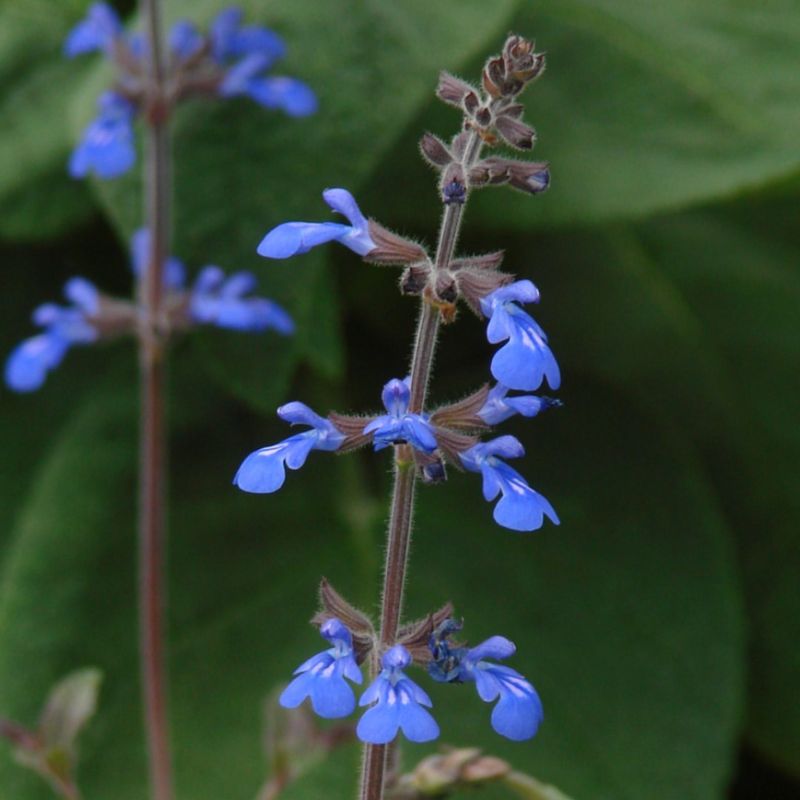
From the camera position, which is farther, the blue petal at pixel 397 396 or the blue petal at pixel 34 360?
the blue petal at pixel 34 360

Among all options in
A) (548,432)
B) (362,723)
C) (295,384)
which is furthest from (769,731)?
(362,723)

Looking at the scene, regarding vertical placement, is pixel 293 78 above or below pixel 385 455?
above

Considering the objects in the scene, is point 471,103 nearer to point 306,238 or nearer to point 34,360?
point 306,238

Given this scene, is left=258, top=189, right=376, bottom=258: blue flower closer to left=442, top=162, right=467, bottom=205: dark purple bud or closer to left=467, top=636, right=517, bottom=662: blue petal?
left=442, top=162, right=467, bottom=205: dark purple bud

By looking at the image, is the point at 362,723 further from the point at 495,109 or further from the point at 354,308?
the point at 354,308

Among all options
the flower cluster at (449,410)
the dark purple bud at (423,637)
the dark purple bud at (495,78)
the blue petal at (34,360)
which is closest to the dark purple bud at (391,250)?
the flower cluster at (449,410)

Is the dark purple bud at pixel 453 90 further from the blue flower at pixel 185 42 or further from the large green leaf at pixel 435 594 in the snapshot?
the large green leaf at pixel 435 594
